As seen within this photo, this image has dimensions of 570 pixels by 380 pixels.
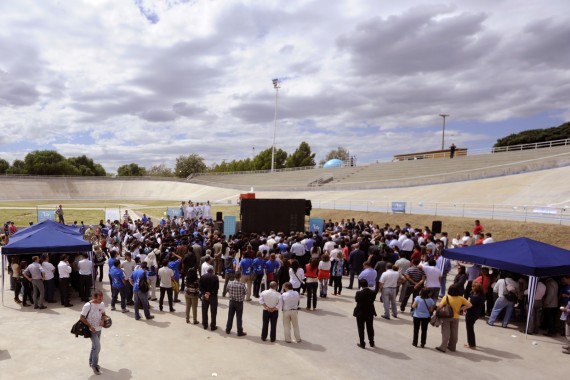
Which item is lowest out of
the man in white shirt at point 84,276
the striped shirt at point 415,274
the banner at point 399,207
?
the man in white shirt at point 84,276

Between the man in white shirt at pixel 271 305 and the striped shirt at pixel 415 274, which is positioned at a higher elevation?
the striped shirt at pixel 415 274

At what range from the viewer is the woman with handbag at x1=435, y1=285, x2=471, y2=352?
23.7 feet

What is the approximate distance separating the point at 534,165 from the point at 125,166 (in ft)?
373

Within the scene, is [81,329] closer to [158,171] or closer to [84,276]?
[84,276]

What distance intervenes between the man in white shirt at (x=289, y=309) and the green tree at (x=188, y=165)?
97150 millimetres

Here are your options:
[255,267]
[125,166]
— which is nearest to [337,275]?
[255,267]

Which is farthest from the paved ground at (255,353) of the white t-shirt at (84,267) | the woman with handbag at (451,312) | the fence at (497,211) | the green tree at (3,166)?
the green tree at (3,166)

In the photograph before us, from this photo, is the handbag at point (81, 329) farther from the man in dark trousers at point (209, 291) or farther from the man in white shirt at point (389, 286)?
the man in white shirt at point (389, 286)

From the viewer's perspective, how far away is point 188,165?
335 feet

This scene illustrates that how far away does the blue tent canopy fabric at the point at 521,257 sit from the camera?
26.6 feet

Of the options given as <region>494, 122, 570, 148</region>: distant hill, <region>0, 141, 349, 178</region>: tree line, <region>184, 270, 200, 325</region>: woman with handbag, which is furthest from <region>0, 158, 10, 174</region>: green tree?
<region>494, 122, 570, 148</region>: distant hill

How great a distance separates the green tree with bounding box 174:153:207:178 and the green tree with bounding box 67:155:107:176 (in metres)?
23.6

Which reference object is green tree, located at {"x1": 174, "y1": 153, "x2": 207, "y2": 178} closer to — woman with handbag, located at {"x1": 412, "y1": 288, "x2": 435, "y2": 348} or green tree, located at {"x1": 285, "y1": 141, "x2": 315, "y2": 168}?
green tree, located at {"x1": 285, "y1": 141, "x2": 315, "y2": 168}

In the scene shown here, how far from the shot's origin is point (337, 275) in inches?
445
